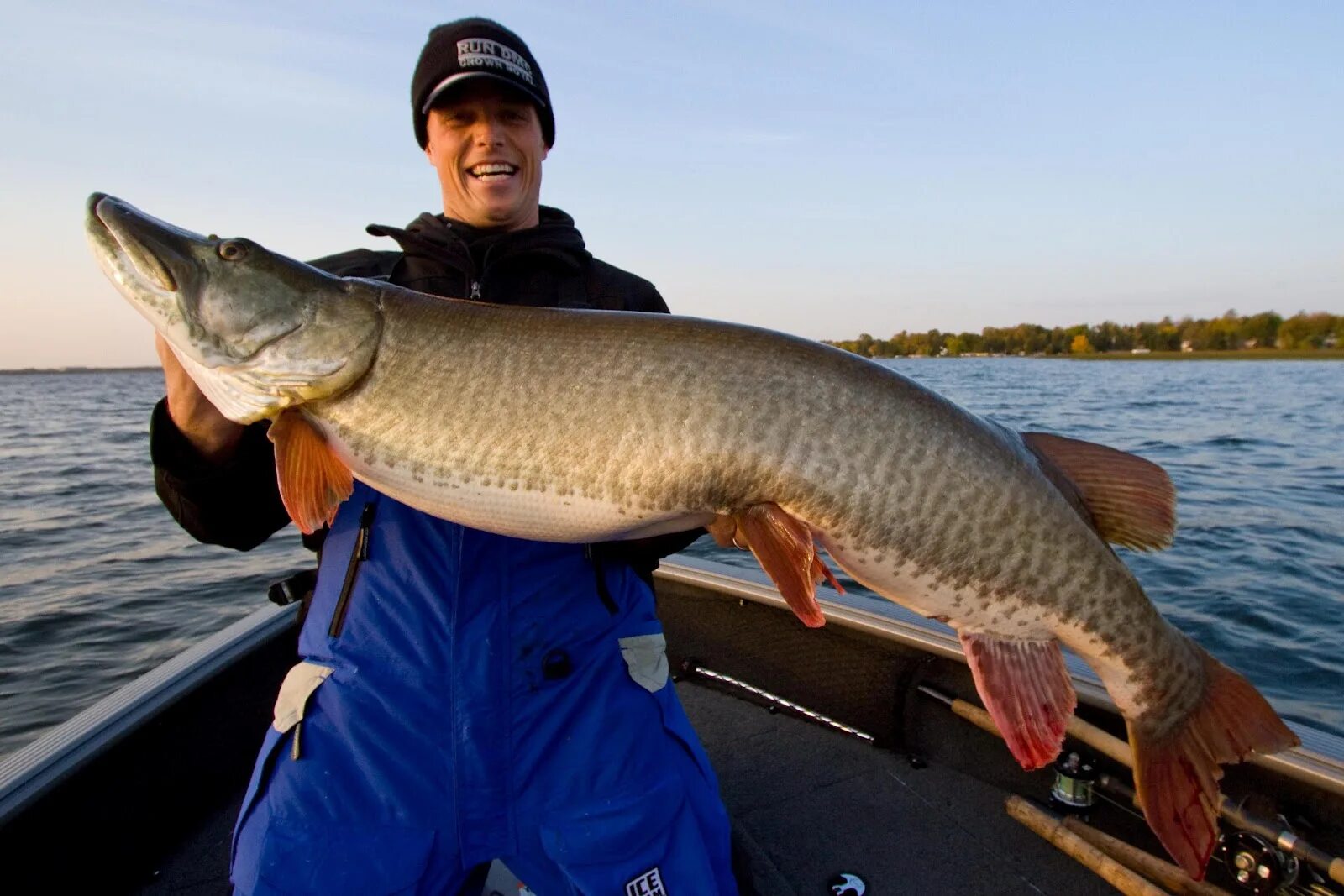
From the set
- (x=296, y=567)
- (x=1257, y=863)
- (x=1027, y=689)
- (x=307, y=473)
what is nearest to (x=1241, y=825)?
(x=1257, y=863)

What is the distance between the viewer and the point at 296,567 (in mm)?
8789

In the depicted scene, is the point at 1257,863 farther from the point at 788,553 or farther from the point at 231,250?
the point at 231,250

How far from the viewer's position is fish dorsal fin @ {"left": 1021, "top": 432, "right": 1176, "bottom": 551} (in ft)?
7.05

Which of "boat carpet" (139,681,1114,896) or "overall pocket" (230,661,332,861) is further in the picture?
"boat carpet" (139,681,1114,896)

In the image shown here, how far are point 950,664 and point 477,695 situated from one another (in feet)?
6.91

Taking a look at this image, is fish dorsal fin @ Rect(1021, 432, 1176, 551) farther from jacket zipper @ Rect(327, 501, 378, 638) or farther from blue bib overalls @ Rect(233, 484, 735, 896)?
jacket zipper @ Rect(327, 501, 378, 638)

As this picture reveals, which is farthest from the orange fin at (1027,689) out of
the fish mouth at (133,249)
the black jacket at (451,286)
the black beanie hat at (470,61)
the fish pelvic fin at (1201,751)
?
the fish mouth at (133,249)

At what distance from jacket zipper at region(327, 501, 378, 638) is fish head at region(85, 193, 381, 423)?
0.36m

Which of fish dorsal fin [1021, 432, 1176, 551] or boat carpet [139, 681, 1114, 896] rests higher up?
fish dorsal fin [1021, 432, 1176, 551]

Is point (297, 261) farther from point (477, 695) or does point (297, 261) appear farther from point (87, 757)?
point (87, 757)

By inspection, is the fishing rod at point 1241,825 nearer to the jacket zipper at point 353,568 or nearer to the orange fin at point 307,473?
the jacket zipper at point 353,568

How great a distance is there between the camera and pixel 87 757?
2533 millimetres

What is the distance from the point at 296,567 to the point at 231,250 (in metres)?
7.61

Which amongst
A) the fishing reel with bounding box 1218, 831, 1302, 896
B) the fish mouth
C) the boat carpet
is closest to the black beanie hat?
the fish mouth
